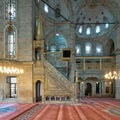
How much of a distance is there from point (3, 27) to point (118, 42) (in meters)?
12.1

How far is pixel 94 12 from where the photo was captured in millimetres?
34969

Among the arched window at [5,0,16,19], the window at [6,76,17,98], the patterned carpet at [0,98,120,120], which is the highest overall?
the arched window at [5,0,16,19]

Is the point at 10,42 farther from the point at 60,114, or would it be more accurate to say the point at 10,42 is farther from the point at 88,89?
the point at 88,89

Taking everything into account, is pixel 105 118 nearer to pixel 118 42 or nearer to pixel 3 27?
pixel 3 27

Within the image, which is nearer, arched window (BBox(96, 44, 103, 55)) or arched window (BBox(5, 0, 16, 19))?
arched window (BBox(5, 0, 16, 19))

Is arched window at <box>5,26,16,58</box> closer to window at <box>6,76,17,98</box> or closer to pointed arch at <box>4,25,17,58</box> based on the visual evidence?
pointed arch at <box>4,25,17,58</box>

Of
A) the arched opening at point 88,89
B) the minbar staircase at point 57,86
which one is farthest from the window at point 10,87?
the arched opening at point 88,89

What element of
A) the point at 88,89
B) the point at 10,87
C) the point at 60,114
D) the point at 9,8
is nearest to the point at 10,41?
the point at 9,8

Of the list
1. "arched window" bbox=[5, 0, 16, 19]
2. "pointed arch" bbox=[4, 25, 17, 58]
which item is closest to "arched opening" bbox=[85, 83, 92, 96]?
"pointed arch" bbox=[4, 25, 17, 58]

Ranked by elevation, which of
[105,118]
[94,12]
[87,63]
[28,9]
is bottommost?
[105,118]

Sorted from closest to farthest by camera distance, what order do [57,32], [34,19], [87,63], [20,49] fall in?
1. [20,49]
2. [34,19]
3. [57,32]
4. [87,63]

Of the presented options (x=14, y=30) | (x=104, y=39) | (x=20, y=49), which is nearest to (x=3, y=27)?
(x=14, y=30)

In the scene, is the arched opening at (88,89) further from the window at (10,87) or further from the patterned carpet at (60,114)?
the patterned carpet at (60,114)

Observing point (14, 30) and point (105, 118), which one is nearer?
point (105, 118)
